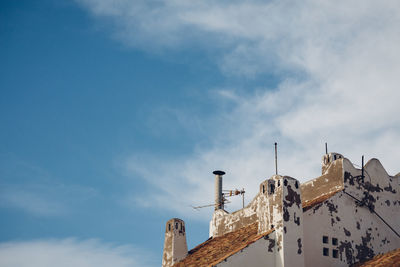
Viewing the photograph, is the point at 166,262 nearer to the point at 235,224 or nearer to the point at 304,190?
the point at 235,224

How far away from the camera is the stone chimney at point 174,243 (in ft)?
92.3

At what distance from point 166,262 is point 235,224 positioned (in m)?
4.33

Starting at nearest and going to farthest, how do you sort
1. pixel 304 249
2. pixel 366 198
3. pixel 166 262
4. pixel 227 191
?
pixel 304 249 → pixel 366 198 → pixel 166 262 → pixel 227 191

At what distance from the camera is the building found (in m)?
21.9

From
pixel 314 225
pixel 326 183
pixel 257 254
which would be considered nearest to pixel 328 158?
pixel 326 183

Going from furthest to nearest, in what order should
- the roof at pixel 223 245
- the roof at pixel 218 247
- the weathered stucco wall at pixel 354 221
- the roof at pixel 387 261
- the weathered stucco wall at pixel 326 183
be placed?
the weathered stucco wall at pixel 326 183 < the roof at pixel 218 247 < the roof at pixel 223 245 < the weathered stucco wall at pixel 354 221 < the roof at pixel 387 261

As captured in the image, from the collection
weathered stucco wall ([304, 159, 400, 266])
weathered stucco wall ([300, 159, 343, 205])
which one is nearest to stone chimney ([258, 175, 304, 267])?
weathered stucco wall ([304, 159, 400, 266])

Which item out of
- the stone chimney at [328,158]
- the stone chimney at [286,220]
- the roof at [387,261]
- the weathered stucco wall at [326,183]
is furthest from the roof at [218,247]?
the roof at [387,261]

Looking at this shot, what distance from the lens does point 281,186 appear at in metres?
22.7

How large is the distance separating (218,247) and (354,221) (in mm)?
6440

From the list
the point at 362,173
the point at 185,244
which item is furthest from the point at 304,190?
the point at 185,244

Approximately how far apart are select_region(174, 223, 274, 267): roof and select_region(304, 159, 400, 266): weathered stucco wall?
A: 2737 millimetres

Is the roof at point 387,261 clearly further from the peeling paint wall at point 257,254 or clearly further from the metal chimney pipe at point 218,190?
the metal chimney pipe at point 218,190

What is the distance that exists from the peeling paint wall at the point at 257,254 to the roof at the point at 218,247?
0.58 m
